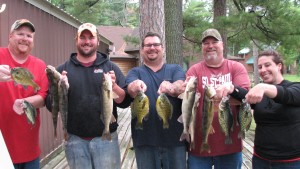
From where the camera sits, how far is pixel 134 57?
28.2 meters

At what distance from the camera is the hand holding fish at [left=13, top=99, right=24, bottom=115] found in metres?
3.48

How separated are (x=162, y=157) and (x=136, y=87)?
0.94m

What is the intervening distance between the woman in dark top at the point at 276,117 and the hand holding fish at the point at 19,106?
202 centimetres

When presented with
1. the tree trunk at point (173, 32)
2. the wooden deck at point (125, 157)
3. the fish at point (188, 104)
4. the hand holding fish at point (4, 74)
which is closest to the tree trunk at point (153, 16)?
the tree trunk at point (173, 32)

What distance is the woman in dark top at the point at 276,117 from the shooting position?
3.52 meters

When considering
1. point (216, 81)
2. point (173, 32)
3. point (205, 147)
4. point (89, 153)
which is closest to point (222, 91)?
point (216, 81)

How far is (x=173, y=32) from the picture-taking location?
9.06 meters

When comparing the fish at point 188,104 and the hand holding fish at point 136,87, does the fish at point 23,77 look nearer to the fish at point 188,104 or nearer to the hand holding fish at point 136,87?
the hand holding fish at point 136,87

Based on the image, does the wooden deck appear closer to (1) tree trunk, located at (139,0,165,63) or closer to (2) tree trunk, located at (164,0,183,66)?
(2) tree trunk, located at (164,0,183,66)

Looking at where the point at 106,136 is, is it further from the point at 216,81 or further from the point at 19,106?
the point at 216,81

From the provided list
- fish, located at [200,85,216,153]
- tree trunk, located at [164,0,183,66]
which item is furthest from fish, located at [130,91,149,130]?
tree trunk, located at [164,0,183,66]

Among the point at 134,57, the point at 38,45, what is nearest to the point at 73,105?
the point at 38,45

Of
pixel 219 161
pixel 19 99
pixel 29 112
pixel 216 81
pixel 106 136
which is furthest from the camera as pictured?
pixel 219 161

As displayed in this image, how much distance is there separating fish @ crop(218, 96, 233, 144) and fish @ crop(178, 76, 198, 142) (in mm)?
295
